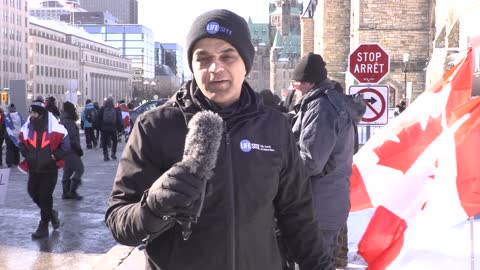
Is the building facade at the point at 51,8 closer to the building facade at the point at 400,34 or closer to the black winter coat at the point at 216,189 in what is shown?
the building facade at the point at 400,34

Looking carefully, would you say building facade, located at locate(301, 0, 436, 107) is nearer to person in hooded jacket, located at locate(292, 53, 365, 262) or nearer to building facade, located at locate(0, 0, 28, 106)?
person in hooded jacket, located at locate(292, 53, 365, 262)

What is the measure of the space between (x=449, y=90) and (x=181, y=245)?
306cm

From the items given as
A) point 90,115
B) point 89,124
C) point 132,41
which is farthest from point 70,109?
point 132,41

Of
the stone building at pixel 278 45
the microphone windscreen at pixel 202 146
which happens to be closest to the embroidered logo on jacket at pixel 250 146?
the microphone windscreen at pixel 202 146

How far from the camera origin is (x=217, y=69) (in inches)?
93.0

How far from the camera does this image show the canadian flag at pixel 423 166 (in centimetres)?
441

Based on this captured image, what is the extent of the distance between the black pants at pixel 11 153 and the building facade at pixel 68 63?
321ft

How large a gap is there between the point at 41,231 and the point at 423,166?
18.1 ft

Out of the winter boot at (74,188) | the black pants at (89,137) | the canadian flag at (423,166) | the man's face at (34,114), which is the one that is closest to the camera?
the canadian flag at (423,166)

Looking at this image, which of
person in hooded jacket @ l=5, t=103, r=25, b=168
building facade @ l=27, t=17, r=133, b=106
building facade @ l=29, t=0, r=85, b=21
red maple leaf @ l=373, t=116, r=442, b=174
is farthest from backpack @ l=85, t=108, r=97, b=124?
building facade @ l=29, t=0, r=85, b=21

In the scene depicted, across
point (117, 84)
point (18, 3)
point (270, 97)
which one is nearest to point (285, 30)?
point (117, 84)

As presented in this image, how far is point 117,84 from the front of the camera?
6176 inches

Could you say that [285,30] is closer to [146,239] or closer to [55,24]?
[55,24]

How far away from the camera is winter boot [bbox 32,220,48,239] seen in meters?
8.47
